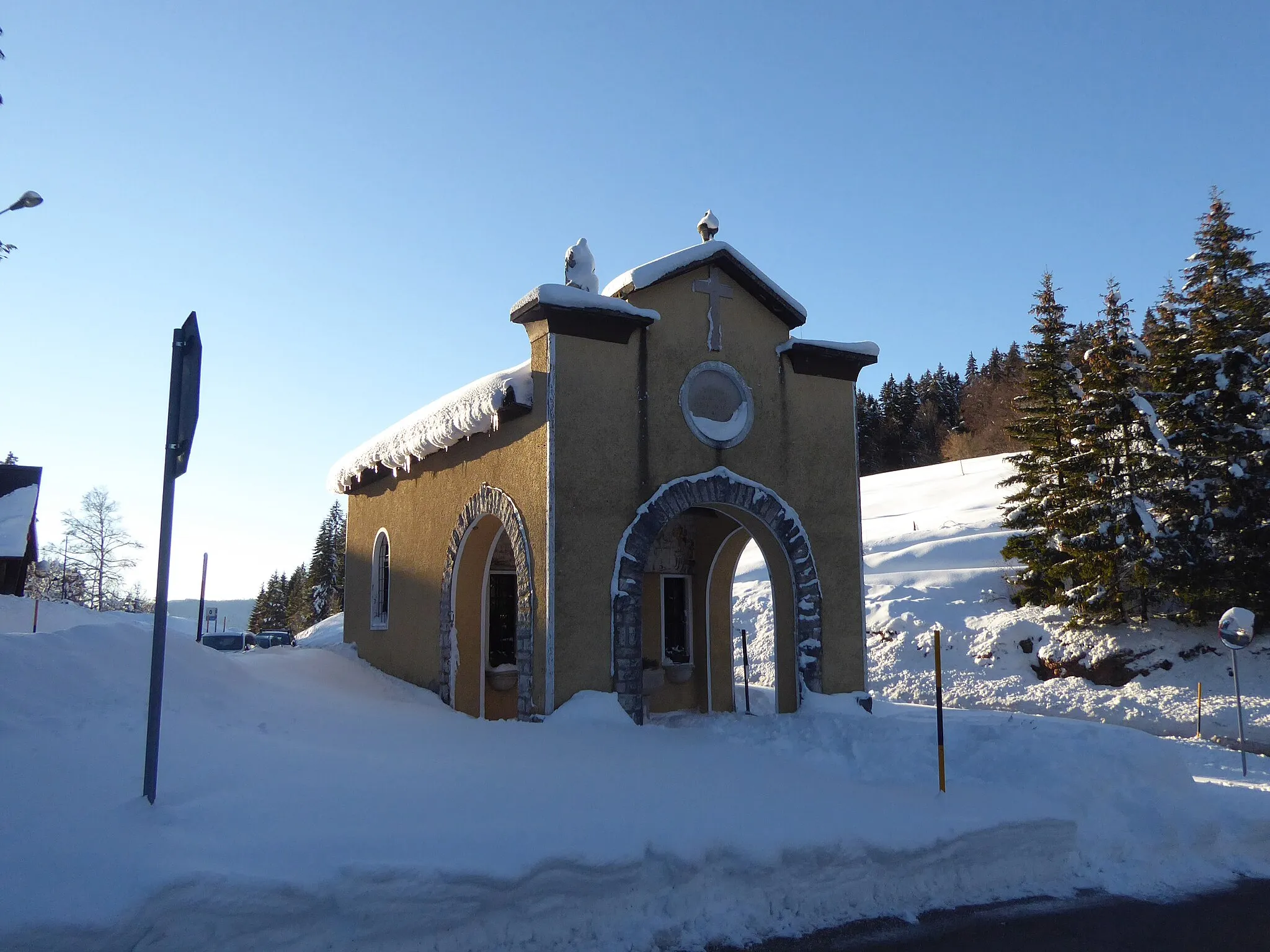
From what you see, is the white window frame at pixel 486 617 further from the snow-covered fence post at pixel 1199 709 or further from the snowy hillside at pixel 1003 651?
the snow-covered fence post at pixel 1199 709

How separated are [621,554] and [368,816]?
5.15 metres

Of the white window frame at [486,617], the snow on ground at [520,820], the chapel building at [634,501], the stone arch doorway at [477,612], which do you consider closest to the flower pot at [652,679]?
the chapel building at [634,501]

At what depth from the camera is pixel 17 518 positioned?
87.9 feet

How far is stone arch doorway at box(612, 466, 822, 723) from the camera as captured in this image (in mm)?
10508

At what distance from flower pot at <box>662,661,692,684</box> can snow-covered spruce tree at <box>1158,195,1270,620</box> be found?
12728 mm

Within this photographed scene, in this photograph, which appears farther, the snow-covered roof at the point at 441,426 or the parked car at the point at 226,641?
the parked car at the point at 226,641

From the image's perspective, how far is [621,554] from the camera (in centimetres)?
1066

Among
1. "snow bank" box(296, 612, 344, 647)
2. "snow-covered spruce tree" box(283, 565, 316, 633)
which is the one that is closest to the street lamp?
"snow bank" box(296, 612, 344, 647)

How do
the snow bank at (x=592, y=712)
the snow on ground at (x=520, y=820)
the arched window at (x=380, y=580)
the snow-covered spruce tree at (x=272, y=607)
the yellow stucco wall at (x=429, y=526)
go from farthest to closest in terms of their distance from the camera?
the snow-covered spruce tree at (x=272, y=607) < the arched window at (x=380, y=580) < the yellow stucco wall at (x=429, y=526) < the snow bank at (x=592, y=712) < the snow on ground at (x=520, y=820)

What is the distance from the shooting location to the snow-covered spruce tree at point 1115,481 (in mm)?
21781

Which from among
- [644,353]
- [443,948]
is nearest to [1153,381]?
[644,353]

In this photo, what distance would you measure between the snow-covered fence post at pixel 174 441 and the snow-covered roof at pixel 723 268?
6704 millimetres

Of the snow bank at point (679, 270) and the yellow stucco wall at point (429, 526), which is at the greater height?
the snow bank at point (679, 270)

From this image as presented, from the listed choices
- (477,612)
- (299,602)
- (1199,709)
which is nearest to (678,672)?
(477,612)
